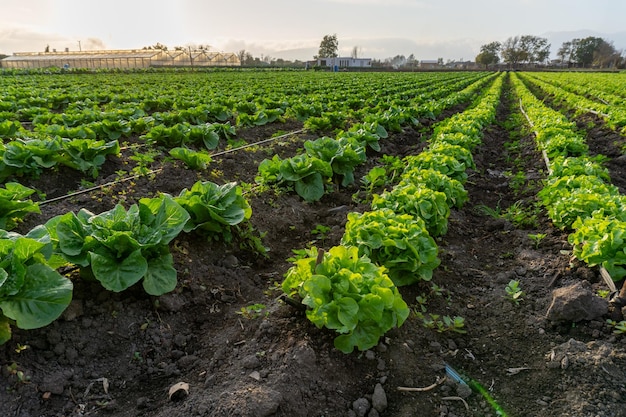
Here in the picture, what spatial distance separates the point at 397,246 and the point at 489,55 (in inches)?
5446

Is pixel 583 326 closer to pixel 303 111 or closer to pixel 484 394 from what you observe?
pixel 484 394

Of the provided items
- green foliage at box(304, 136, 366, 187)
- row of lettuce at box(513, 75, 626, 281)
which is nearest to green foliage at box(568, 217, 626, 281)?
row of lettuce at box(513, 75, 626, 281)

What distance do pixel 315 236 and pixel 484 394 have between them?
127 inches

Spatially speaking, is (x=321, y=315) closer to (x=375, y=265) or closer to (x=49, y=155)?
(x=375, y=265)

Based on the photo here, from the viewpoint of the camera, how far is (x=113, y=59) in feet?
230

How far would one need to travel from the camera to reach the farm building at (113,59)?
229 ft

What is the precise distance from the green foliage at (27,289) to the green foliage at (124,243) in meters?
0.33

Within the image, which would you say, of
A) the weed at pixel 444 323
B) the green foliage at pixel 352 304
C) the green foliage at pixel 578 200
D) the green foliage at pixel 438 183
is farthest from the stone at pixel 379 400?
the green foliage at pixel 578 200

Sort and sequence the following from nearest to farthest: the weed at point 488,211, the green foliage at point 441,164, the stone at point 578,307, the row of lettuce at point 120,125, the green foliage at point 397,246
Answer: the stone at point 578,307
the green foliage at point 397,246
the weed at point 488,211
the row of lettuce at point 120,125
the green foliage at point 441,164

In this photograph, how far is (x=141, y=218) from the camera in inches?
161

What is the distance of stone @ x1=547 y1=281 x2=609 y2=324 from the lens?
12.2 feet

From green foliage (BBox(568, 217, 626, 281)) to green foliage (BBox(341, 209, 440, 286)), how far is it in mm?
1656

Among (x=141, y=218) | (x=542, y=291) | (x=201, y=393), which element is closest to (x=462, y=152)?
→ (x=542, y=291)

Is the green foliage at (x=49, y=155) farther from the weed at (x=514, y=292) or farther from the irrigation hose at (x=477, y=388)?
the weed at (x=514, y=292)
